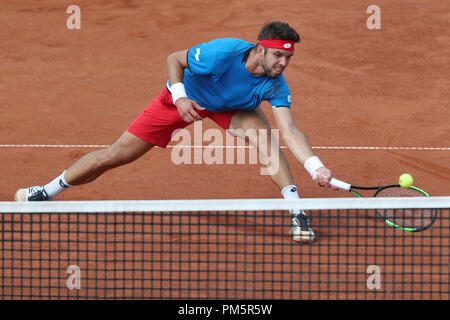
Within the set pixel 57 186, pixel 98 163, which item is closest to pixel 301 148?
pixel 98 163

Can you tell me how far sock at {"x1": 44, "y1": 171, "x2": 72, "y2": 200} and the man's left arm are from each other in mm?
1505

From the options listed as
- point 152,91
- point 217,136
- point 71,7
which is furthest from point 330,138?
point 71,7

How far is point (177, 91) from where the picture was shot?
14.6 feet

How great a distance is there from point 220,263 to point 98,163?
1088 millimetres

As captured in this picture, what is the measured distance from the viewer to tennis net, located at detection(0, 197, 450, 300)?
362cm

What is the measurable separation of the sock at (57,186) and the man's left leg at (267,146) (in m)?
1.16

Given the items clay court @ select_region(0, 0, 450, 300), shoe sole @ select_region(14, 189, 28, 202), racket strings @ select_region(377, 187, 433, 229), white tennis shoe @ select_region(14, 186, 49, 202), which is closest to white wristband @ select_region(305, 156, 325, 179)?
racket strings @ select_region(377, 187, 433, 229)

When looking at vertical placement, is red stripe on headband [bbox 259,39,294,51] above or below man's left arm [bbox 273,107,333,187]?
above

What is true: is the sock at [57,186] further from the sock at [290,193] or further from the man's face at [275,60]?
the man's face at [275,60]

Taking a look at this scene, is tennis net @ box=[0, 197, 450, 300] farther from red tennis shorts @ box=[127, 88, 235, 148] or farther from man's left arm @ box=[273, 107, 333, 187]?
red tennis shorts @ box=[127, 88, 235, 148]

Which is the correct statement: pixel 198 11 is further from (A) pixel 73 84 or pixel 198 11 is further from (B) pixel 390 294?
(B) pixel 390 294

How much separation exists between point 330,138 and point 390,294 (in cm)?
316

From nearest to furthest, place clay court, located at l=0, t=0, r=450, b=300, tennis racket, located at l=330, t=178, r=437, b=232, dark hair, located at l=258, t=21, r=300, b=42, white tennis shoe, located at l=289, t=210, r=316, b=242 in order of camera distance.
Result: dark hair, located at l=258, t=21, r=300, b=42 → tennis racket, located at l=330, t=178, r=437, b=232 → white tennis shoe, located at l=289, t=210, r=316, b=242 → clay court, located at l=0, t=0, r=450, b=300

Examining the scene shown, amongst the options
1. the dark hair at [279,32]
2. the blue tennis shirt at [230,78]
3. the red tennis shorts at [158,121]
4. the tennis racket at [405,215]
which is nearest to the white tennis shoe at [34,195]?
the red tennis shorts at [158,121]
